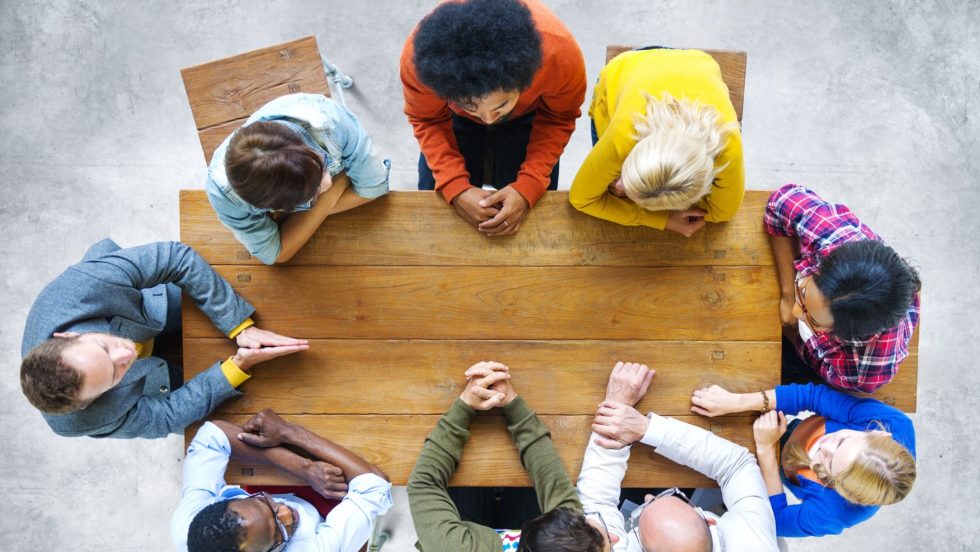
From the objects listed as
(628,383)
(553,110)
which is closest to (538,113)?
(553,110)

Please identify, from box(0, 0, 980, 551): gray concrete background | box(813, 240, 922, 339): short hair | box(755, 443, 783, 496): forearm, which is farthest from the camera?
box(0, 0, 980, 551): gray concrete background

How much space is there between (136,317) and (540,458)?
1230mm

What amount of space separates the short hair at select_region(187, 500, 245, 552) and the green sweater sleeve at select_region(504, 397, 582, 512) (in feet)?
2.52

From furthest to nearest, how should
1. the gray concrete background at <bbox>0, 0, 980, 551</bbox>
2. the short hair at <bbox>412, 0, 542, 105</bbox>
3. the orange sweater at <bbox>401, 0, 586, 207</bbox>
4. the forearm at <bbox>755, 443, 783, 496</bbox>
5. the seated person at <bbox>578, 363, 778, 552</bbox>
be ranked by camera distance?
the gray concrete background at <bbox>0, 0, 980, 551</bbox>, the forearm at <bbox>755, 443, 783, 496</bbox>, the seated person at <bbox>578, 363, 778, 552</bbox>, the orange sweater at <bbox>401, 0, 586, 207</bbox>, the short hair at <bbox>412, 0, 542, 105</bbox>

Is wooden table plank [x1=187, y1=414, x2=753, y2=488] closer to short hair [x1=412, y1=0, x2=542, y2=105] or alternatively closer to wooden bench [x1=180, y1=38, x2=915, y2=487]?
wooden bench [x1=180, y1=38, x2=915, y2=487]

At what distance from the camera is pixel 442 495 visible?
1802 mm

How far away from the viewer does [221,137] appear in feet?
7.05

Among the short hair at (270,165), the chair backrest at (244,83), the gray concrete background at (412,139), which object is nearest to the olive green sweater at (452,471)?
the short hair at (270,165)

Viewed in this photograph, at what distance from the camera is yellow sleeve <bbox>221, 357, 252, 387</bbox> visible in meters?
1.82

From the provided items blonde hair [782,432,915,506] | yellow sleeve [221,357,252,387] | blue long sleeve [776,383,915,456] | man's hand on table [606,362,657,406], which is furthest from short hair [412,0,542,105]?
blonde hair [782,432,915,506]

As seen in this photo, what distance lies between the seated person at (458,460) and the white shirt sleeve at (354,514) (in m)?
0.11

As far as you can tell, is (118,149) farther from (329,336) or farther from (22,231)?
(329,336)

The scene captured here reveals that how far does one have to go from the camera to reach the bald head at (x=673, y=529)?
1.76 m

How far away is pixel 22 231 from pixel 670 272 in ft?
9.07
